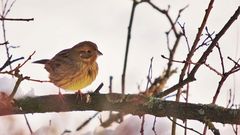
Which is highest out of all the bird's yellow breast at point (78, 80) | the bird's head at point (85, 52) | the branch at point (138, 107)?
the bird's head at point (85, 52)

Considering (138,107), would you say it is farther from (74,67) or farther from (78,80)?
(74,67)

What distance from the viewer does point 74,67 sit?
130 inches

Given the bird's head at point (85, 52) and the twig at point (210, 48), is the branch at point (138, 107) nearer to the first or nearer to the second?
the twig at point (210, 48)

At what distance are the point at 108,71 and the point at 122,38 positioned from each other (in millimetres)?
950

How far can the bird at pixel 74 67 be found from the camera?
317 centimetres

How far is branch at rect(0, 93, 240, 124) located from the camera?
8.70 ft

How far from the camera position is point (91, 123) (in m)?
3.96

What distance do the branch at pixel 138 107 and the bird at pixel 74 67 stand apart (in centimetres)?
38

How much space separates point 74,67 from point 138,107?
69cm

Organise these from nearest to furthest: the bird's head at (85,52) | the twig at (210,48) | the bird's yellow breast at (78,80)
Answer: the twig at (210,48) → the bird's yellow breast at (78,80) → the bird's head at (85,52)

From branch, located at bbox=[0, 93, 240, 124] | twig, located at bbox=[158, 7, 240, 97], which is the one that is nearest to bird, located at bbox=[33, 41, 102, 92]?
branch, located at bbox=[0, 93, 240, 124]

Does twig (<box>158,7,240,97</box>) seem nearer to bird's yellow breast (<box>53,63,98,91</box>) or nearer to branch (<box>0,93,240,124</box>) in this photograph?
branch (<box>0,93,240,124</box>)

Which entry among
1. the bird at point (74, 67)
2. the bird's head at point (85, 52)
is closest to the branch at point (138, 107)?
the bird at point (74, 67)

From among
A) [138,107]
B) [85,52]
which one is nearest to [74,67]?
[85,52]
